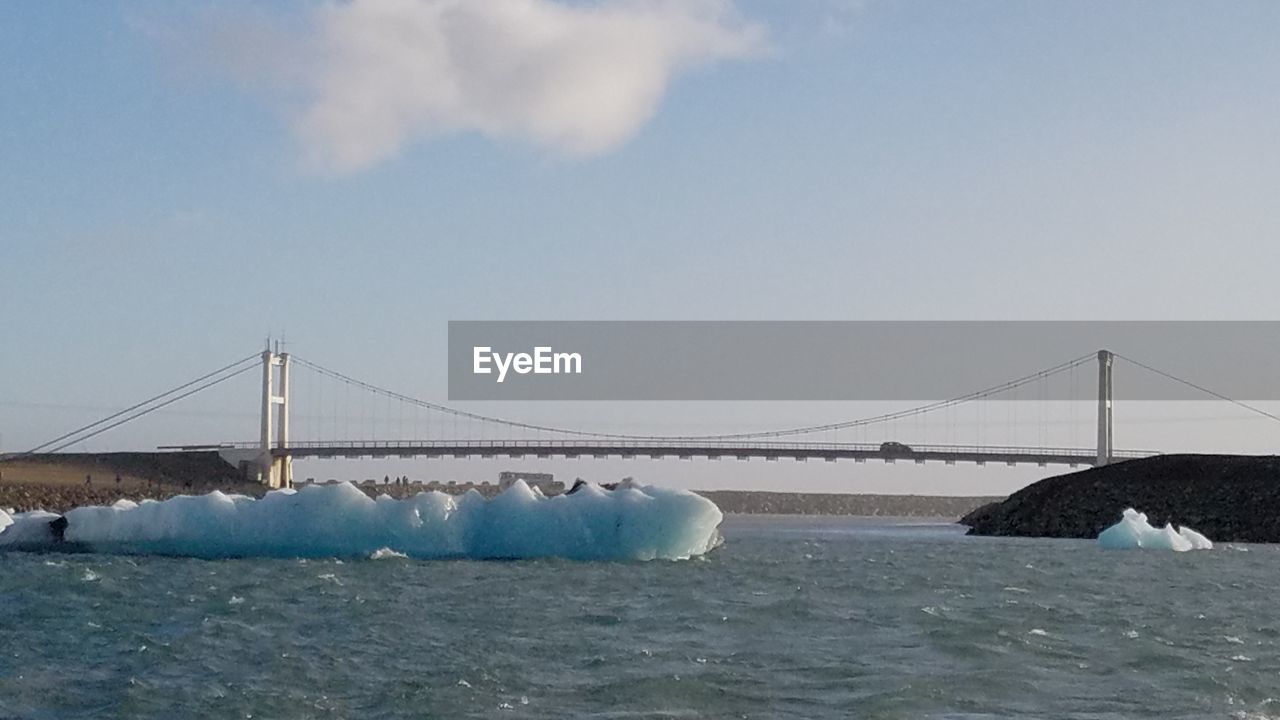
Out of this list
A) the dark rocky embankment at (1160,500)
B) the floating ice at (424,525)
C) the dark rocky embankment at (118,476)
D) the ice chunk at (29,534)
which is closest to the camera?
the floating ice at (424,525)

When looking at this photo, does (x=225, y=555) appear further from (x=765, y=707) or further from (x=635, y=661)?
(x=765, y=707)

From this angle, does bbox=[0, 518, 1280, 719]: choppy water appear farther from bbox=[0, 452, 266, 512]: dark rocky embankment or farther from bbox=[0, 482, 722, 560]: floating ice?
bbox=[0, 452, 266, 512]: dark rocky embankment

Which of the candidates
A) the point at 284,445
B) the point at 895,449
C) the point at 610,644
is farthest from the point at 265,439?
the point at 610,644

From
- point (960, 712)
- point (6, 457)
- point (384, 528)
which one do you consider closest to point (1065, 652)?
point (960, 712)

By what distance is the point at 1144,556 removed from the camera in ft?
144

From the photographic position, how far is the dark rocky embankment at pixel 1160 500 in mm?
67688

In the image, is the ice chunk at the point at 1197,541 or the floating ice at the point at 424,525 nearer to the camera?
the floating ice at the point at 424,525

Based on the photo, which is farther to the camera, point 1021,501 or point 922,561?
point 1021,501

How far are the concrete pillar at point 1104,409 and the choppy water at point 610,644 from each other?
60.6 metres

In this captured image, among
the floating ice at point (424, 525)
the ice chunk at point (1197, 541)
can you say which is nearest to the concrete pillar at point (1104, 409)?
the ice chunk at point (1197, 541)

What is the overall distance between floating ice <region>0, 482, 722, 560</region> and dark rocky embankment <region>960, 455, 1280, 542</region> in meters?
42.5

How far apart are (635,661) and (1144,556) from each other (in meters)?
32.6

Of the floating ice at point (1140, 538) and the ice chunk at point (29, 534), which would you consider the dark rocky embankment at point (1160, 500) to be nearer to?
the floating ice at point (1140, 538)

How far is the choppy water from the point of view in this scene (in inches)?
511
